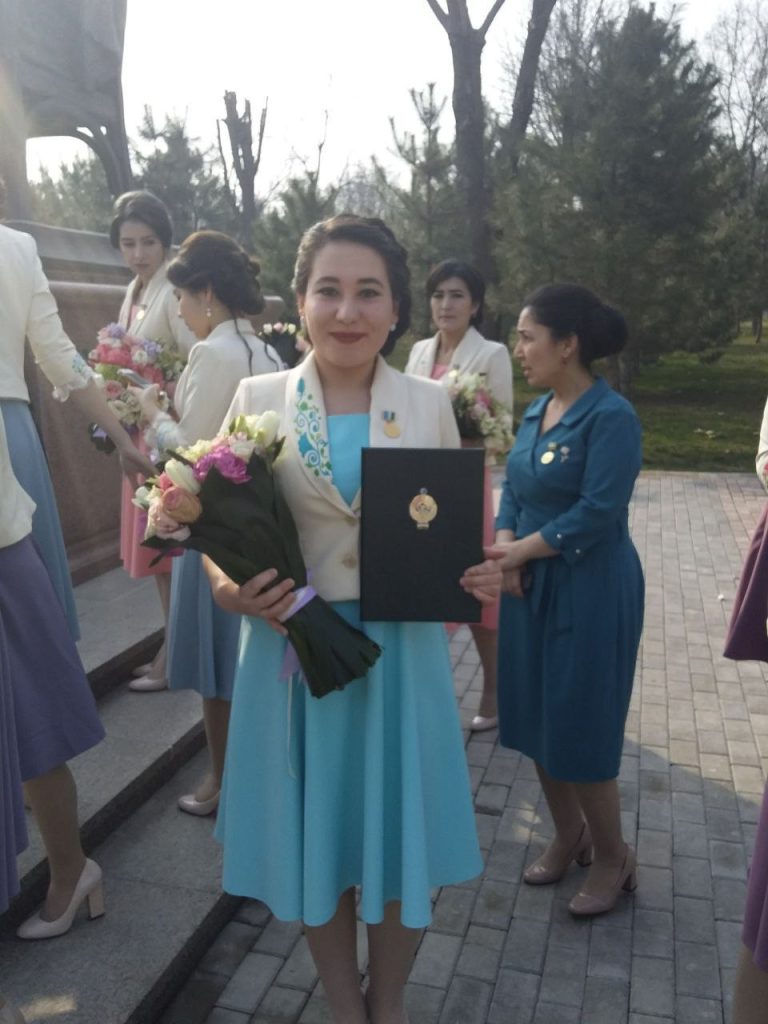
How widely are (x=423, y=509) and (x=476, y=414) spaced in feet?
6.41

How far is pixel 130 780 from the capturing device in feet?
10.8

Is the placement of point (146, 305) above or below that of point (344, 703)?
above

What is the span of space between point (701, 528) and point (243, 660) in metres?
7.04

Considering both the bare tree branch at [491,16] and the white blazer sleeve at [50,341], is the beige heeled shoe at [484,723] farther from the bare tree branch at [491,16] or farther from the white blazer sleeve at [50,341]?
the bare tree branch at [491,16]

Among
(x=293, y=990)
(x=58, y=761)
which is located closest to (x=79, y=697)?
(x=58, y=761)

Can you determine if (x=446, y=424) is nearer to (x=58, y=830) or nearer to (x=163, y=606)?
(x=58, y=830)

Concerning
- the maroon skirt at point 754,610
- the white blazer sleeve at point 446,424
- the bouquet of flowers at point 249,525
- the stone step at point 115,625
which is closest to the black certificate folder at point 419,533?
the bouquet of flowers at point 249,525

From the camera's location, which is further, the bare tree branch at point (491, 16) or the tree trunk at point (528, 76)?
the tree trunk at point (528, 76)

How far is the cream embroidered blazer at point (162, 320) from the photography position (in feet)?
12.7

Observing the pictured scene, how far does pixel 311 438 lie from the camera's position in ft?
6.64

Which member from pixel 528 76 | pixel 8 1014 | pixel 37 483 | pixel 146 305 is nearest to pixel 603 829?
pixel 8 1014

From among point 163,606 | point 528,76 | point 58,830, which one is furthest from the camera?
point 528,76

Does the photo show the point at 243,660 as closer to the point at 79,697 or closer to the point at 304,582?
the point at 304,582

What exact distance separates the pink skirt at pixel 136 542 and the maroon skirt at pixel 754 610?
90.2 inches
